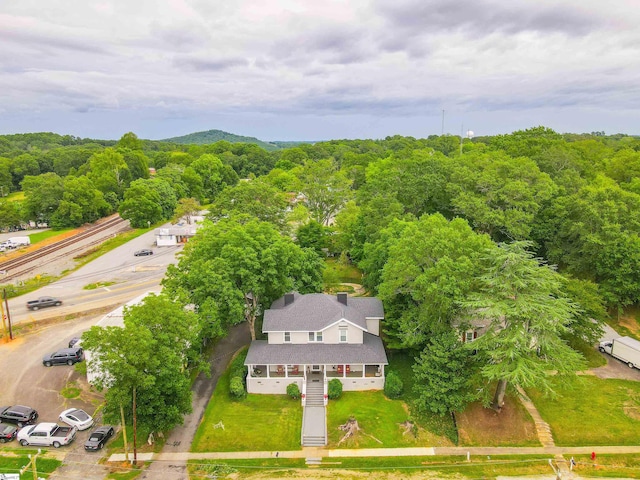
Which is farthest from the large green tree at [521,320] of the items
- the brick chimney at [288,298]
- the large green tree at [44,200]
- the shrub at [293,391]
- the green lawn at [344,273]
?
the large green tree at [44,200]

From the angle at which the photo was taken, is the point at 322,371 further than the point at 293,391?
Yes

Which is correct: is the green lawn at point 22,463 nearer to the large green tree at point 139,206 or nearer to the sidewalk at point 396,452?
the sidewalk at point 396,452

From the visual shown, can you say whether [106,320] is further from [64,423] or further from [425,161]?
[425,161]

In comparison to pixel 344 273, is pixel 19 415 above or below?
below

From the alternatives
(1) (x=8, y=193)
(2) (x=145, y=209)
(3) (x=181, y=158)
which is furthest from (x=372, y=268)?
(1) (x=8, y=193)

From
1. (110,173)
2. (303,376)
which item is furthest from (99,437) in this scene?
(110,173)

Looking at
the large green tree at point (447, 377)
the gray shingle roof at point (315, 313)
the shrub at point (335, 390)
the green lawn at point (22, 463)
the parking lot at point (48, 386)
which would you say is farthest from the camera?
the gray shingle roof at point (315, 313)

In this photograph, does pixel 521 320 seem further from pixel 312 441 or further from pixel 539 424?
pixel 312 441
